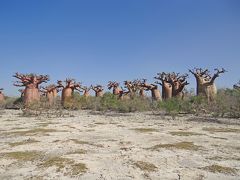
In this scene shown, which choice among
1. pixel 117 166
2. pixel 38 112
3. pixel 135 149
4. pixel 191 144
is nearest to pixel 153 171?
pixel 117 166

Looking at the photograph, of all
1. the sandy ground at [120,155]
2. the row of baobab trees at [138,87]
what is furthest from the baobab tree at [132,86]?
the sandy ground at [120,155]

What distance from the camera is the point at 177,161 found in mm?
8922

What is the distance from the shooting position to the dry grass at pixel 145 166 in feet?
26.6

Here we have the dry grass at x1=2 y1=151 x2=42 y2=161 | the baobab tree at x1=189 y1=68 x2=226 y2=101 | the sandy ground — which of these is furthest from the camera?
the baobab tree at x1=189 y1=68 x2=226 y2=101

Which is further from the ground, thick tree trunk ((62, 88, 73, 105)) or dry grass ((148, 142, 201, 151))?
thick tree trunk ((62, 88, 73, 105))

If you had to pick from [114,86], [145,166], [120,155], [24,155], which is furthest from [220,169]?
[114,86]

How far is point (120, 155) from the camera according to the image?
961 cm

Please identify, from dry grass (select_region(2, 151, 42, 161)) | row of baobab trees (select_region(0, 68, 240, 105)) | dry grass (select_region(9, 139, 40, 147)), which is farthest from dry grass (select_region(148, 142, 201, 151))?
row of baobab trees (select_region(0, 68, 240, 105))

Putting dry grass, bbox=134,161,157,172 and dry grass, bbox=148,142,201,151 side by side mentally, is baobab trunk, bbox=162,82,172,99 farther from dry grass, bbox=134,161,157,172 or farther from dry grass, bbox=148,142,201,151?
dry grass, bbox=134,161,157,172

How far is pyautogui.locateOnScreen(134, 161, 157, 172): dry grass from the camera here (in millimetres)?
8117

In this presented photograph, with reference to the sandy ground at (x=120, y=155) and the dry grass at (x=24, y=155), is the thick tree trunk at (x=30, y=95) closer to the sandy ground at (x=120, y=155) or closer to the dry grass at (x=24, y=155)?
the sandy ground at (x=120, y=155)

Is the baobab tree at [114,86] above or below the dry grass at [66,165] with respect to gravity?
above

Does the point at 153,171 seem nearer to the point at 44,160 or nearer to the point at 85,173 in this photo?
the point at 85,173

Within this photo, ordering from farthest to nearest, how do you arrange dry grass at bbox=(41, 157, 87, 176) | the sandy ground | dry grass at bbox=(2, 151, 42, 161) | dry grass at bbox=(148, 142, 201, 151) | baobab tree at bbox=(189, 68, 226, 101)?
baobab tree at bbox=(189, 68, 226, 101) < dry grass at bbox=(148, 142, 201, 151) < dry grass at bbox=(2, 151, 42, 161) < dry grass at bbox=(41, 157, 87, 176) < the sandy ground
